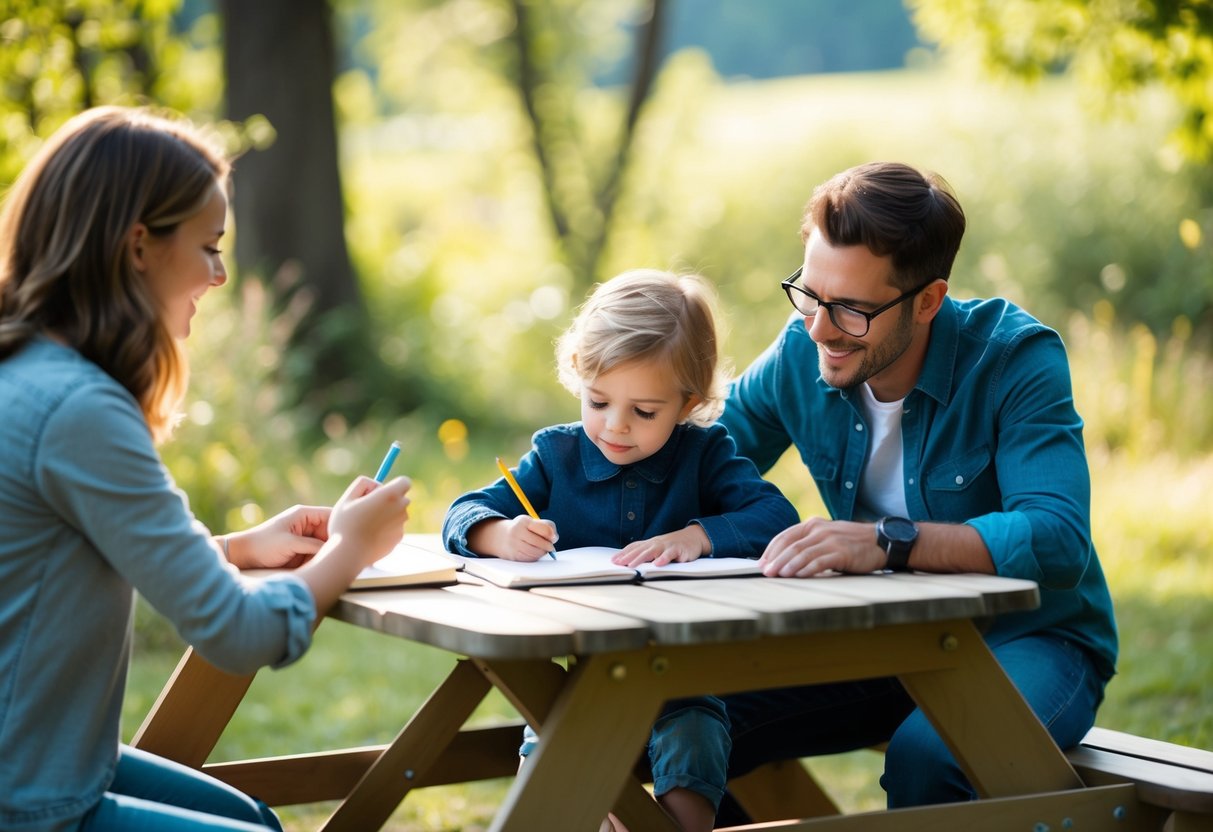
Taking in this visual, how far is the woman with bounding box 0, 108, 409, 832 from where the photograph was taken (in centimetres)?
208

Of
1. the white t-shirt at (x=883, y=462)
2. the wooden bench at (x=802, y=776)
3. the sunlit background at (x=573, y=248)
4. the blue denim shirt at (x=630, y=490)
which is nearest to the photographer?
the wooden bench at (x=802, y=776)

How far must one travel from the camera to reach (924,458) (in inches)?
125

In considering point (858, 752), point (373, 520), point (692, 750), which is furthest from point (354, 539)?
point (858, 752)

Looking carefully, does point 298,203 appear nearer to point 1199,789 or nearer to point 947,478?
point 947,478

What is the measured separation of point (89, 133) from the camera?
2221 mm

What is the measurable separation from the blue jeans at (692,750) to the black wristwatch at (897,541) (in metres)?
0.45

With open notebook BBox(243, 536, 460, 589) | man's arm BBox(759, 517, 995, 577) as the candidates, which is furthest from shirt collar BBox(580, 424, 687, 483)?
man's arm BBox(759, 517, 995, 577)

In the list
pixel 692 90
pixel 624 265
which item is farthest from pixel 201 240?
pixel 692 90

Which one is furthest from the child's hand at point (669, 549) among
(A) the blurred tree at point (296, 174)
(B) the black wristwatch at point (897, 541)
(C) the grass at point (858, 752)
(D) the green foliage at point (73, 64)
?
(A) the blurred tree at point (296, 174)

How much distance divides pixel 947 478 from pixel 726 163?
1507 centimetres

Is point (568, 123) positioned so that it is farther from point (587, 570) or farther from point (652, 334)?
point (587, 570)

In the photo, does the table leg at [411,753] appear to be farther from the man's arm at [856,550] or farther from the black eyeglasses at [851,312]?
the black eyeglasses at [851,312]

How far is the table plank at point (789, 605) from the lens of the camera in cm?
220

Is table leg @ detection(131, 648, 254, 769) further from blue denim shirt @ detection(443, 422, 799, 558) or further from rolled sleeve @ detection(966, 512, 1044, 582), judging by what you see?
rolled sleeve @ detection(966, 512, 1044, 582)
